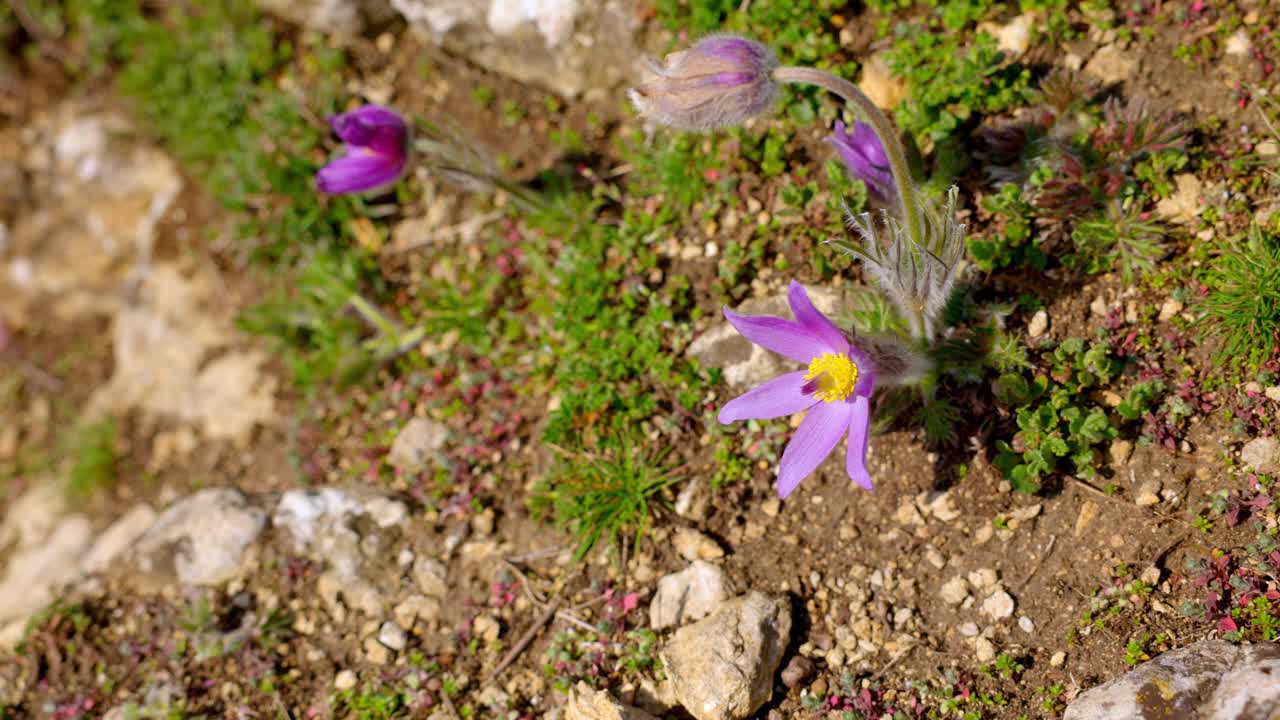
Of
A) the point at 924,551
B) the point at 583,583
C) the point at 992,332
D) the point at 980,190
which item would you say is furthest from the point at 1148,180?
the point at 583,583

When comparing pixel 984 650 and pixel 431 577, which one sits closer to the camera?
pixel 984 650

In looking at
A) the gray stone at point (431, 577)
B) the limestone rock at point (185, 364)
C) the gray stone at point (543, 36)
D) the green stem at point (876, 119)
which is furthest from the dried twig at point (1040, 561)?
the limestone rock at point (185, 364)

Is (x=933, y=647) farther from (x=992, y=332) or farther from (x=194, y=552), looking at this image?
(x=194, y=552)

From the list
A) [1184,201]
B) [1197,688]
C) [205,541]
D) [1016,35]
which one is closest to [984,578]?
[1197,688]

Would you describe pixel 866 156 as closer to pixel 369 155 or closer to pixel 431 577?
pixel 369 155

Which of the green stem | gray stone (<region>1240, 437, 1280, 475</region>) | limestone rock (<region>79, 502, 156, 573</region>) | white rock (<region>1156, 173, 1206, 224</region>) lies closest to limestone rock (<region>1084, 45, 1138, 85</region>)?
white rock (<region>1156, 173, 1206, 224</region>)

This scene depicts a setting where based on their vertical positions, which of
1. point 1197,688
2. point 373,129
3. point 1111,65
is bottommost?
point 1197,688

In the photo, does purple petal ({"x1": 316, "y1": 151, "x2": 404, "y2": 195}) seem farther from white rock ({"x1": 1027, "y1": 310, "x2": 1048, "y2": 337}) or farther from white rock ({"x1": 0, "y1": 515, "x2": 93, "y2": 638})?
white rock ({"x1": 1027, "y1": 310, "x2": 1048, "y2": 337})

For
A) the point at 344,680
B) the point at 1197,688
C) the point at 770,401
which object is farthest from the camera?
the point at 344,680

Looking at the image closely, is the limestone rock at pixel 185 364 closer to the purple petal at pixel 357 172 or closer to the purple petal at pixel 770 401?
the purple petal at pixel 357 172
